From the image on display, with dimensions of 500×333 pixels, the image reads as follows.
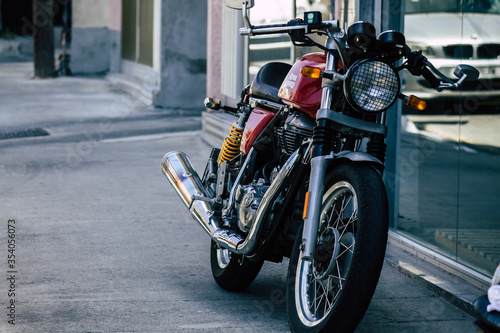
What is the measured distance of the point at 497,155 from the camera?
483 cm

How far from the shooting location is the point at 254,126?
165 inches

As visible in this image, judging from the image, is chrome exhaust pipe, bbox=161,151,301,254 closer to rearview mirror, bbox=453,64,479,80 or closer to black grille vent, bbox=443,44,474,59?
rearview mirror, bbox=453,64,479,80

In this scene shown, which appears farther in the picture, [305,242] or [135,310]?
[135,310]

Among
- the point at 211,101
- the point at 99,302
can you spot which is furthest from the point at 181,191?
the point at 99,302

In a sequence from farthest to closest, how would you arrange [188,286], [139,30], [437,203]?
[139,30]
[437,203]
[188,286]

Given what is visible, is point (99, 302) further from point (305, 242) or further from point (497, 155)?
point (497, 155)

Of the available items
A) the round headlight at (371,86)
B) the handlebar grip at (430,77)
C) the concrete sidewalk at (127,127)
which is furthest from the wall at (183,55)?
the round headlight at (371,86)

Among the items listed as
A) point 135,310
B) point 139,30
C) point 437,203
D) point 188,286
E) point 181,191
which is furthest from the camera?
point 139,30

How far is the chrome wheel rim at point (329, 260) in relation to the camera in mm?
3277

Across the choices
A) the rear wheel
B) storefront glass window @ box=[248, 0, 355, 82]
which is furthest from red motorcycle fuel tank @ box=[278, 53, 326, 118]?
storefront glass window @ box=[248, 0, 355, 82]

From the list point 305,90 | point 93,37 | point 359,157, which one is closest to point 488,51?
point 305,90

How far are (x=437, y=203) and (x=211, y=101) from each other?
1.74 m

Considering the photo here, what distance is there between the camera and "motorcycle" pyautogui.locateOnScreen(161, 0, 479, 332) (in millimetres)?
3105

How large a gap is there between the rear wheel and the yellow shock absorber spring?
0.50 metres
